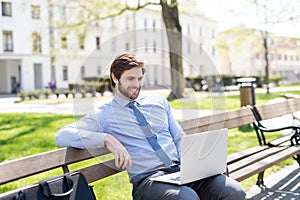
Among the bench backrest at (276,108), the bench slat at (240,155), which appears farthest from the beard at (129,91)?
the bench backrest at (276,108)

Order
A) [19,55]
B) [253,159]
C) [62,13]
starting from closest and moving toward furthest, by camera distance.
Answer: [253,159] < [62,13] < [19,55]

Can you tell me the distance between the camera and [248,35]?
3341 centimetres

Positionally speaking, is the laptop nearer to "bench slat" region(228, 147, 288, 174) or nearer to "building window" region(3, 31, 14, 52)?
"bench slat" region(228, 147, 288, 174)

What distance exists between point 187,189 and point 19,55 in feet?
126

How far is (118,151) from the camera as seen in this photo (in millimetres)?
2852

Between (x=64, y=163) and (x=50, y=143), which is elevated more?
(x=64, y=163)

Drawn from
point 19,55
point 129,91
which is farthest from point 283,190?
point 19,55

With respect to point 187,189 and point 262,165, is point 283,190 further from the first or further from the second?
point 187,189

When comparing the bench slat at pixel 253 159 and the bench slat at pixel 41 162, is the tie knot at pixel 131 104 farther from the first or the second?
the bench slat at pixel 253 159

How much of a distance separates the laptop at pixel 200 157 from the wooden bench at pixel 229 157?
47cm

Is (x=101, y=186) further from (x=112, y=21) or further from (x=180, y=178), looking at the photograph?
(x=112, y=21)

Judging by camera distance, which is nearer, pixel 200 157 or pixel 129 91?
pixel 200 157

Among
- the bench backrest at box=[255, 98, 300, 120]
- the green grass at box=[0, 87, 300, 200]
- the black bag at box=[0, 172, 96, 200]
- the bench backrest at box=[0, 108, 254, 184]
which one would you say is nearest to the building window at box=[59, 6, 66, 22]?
the green grass at box=[0, 87, 300, 200]

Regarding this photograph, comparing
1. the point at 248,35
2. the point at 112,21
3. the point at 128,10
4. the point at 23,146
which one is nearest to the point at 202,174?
the point at 23,146
